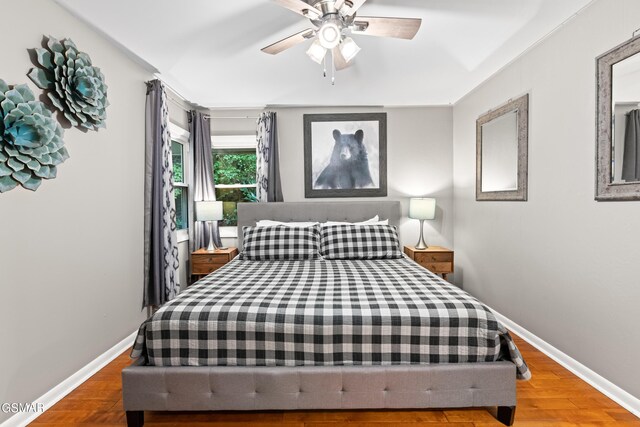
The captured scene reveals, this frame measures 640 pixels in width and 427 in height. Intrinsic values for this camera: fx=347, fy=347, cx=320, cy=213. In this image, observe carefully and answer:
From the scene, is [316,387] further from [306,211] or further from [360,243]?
[306,211]

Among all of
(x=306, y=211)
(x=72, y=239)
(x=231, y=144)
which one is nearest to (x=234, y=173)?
(x=231, y=144)

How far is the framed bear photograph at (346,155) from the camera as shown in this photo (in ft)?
14.4

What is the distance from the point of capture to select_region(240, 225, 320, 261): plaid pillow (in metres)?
3.40

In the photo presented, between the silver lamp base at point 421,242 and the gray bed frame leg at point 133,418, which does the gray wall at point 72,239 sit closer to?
the gray bed frame leg at point 133,418

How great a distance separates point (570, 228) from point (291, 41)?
232 cm

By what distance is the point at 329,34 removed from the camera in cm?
194

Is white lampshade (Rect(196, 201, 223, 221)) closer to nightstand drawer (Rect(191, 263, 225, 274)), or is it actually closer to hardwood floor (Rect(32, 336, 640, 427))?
nightstand drawer (Rect(191, 263, 225, 274))

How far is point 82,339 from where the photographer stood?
93.6 inches

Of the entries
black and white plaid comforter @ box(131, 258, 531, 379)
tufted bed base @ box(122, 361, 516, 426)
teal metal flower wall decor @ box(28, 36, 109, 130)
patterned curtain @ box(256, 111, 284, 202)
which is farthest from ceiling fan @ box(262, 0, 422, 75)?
patterned curtain @ box(256, 111, 284, 202)

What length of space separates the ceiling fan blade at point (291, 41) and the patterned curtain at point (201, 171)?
2.13m

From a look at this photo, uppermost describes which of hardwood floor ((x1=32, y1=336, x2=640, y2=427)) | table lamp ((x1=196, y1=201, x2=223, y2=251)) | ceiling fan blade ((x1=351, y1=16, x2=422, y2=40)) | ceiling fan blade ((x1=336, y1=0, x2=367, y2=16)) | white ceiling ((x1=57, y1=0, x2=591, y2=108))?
→ white ceiling ((x1=57, y1=0, x2=591, y2=108))

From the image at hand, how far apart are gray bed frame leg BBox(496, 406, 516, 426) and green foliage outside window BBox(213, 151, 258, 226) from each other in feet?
11.3

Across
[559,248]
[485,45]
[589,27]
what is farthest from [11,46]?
[559,248]

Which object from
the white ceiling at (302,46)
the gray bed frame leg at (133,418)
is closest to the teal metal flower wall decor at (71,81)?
the white ceiling at (302,46)
